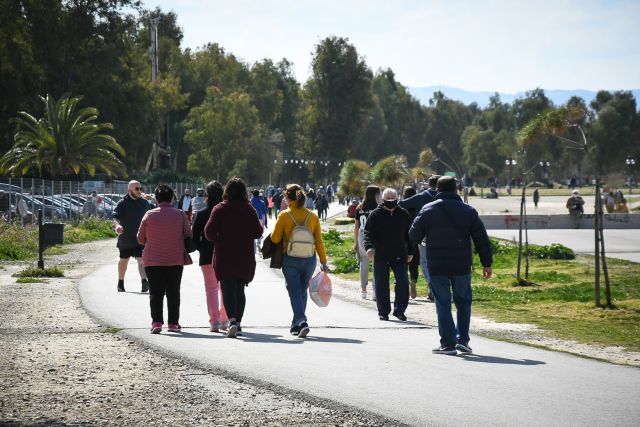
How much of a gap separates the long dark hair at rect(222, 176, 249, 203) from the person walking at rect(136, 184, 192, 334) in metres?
0.77

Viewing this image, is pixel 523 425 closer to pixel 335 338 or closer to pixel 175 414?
pixel 175 414

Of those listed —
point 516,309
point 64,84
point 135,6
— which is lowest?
point 516,309

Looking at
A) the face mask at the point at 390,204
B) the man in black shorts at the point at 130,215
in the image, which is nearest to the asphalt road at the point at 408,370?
the face mask at the point at 390,204

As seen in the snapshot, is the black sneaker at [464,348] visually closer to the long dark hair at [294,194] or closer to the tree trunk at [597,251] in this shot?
the long dark hair at [294,194]

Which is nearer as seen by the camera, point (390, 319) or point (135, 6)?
point (390, 319)

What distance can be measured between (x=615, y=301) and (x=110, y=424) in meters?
12.6

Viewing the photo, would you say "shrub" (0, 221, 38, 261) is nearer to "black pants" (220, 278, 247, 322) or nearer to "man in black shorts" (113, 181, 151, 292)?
"man in black shorts" (113, 181, 151, 292)

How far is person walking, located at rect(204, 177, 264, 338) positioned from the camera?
1359 centimetres

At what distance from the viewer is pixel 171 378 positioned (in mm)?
10570

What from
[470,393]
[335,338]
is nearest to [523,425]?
[470,393]

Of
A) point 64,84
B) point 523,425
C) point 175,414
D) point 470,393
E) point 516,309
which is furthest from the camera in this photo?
point 64,84

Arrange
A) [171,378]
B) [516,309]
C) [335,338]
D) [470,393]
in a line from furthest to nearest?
[516,309] → [335,338] → [171,378] → [470,393]

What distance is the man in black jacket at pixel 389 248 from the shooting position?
1588 cm

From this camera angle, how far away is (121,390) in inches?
392
